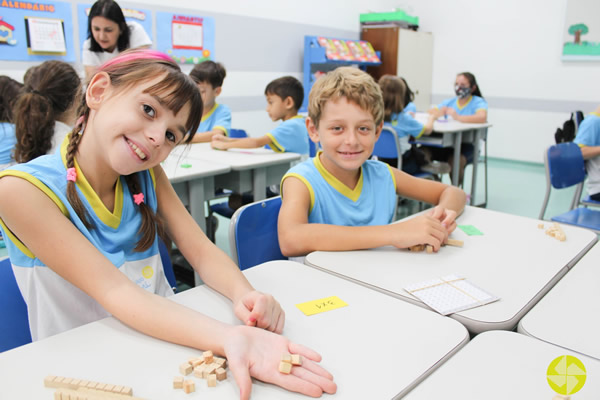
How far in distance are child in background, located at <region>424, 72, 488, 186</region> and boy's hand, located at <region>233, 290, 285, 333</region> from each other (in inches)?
147

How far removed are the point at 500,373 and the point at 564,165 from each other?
7.33 ft

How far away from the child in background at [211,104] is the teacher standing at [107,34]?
458 mm

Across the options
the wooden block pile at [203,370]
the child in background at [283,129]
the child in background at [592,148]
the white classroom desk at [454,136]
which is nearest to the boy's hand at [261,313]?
the wooden block pile at [203,370]

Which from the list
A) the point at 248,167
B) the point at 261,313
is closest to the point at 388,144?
the point at 248,167

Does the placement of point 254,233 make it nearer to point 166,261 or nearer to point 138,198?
point 166,261

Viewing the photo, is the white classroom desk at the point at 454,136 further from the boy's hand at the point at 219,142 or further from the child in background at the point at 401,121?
the boy's hand at the point at 219,142

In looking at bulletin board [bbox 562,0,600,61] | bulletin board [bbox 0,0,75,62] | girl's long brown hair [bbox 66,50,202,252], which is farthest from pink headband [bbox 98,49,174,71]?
bulletin board [bbox 562,0,600,61]

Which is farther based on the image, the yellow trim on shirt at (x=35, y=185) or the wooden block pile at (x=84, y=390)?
the yellow trim on shirt at (x=35, y=185)

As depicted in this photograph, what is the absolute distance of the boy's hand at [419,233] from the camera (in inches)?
49.6

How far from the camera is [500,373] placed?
2.38 feet

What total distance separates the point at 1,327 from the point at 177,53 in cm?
393

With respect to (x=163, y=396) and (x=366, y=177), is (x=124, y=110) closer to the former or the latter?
(x=163, y=396)

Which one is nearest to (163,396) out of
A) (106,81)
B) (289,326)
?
(289,326)

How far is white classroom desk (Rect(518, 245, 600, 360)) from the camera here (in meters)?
0.83
